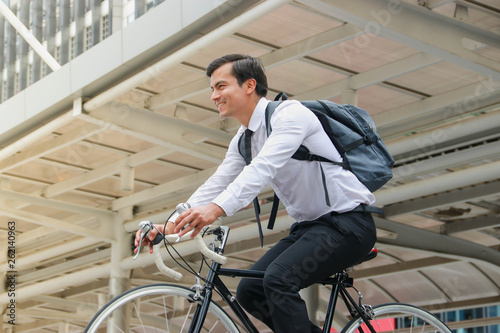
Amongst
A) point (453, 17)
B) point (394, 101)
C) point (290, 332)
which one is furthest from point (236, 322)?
point (394, 101)

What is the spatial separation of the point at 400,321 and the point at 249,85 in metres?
1.56

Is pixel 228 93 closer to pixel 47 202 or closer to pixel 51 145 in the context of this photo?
pixel 51 145

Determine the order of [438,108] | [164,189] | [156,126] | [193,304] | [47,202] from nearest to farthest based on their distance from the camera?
[193,304]
[438,108]
[156,126]
[164,189]
[47,202]

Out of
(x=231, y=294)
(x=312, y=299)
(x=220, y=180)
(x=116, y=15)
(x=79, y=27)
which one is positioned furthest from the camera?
(x=312, y=299)

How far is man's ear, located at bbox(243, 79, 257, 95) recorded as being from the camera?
351 centimetres

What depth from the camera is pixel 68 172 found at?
688 inches

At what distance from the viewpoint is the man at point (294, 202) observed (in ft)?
10.9

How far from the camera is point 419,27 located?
8.47 meters

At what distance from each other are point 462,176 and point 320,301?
5143 millimetres

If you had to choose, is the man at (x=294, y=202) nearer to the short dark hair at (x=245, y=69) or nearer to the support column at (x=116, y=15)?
the short dark hair at (x=245, y=69)

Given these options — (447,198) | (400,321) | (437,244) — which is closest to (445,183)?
(447,198)

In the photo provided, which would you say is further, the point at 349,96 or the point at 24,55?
the point at 24,55

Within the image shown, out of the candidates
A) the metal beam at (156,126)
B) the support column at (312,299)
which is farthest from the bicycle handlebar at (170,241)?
the support column at (312,299)

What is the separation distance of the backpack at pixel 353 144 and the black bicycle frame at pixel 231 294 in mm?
347
